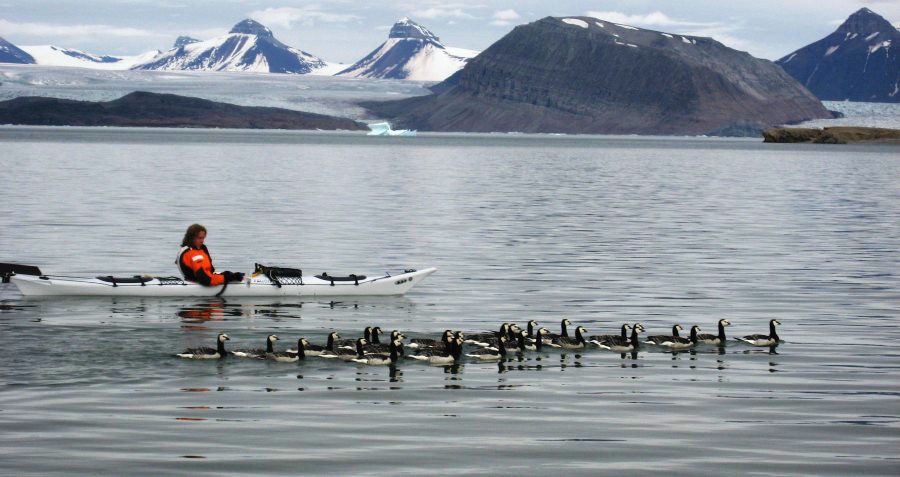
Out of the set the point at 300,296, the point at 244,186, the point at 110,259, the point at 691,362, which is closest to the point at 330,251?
the point at 110,259

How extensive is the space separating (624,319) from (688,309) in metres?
2.82

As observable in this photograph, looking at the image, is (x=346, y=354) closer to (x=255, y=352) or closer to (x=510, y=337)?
(x=255, y=352)

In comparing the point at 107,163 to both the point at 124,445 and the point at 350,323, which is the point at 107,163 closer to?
the point at 350,323

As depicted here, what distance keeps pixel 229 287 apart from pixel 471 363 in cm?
1195

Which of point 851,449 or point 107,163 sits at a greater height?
point 107,163

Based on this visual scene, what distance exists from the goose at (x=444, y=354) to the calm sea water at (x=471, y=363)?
1.66 ft

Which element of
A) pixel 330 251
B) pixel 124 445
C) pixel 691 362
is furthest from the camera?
pixel 330 251

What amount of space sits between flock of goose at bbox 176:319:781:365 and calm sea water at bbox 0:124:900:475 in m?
0.34

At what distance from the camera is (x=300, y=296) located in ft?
125

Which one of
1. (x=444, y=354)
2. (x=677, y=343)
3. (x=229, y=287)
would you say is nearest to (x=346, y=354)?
(x=444, y=354)

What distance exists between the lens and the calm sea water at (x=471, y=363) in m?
19.7

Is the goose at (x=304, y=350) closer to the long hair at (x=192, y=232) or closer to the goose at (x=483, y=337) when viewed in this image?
the goose at (x=483, y=337)

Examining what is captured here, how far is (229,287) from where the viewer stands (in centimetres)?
3738

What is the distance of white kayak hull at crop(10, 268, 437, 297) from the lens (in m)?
36.6
